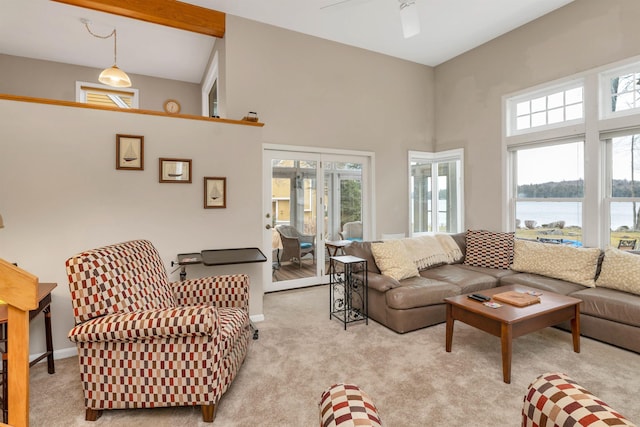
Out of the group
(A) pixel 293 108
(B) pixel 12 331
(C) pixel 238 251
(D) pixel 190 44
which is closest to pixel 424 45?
(A) pixel 293 108

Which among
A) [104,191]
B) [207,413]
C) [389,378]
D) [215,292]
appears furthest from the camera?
[104,191]

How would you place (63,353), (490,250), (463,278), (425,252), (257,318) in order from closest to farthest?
(63,353)
(257,318)
(463,278)
(425,252)
(490,250)

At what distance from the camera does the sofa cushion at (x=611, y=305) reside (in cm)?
261

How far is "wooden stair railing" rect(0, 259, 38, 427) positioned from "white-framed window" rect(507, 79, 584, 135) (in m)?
5.12

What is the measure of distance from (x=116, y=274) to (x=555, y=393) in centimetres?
219

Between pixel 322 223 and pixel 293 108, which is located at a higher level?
pixel 293 108

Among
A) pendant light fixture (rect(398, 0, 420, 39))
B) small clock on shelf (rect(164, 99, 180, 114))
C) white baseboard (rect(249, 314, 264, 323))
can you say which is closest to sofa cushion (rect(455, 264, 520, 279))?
white baseboard (rect(249, 314, 264, 323))

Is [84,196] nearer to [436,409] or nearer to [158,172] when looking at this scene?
[158,172]

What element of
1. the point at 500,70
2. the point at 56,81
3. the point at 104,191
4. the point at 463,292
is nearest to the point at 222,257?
the point at 104,191

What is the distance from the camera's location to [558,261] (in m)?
3.48

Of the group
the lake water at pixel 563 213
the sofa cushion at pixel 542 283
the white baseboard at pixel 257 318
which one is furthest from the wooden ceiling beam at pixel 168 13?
the lake water at pixel 563 213

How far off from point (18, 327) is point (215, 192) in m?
2.45

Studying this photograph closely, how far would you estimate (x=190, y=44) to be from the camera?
4.76 meters

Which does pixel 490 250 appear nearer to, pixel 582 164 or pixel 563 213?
pixel 563 213
